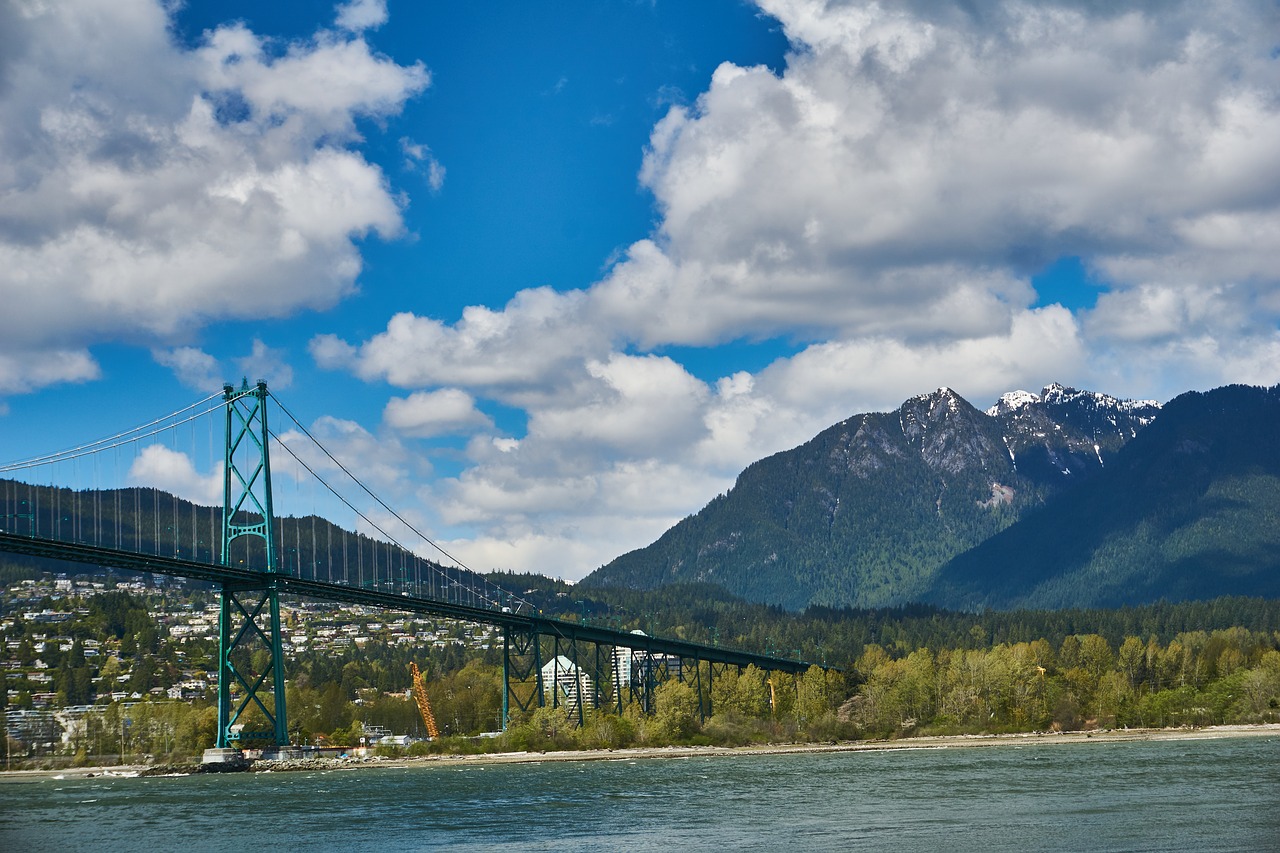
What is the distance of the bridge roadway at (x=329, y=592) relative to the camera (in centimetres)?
7175

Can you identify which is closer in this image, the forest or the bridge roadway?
the bridge roadway

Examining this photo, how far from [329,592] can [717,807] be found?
1574 inches

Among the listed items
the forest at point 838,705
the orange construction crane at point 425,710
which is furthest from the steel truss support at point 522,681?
the orange construction crane at point 425,710

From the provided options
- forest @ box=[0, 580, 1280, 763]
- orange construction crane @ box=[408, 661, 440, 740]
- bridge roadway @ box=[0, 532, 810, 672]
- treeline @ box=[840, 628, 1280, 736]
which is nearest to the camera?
bridge roadway @ box=[0, 532, 810, 672]

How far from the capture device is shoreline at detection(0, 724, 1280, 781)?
103 meters

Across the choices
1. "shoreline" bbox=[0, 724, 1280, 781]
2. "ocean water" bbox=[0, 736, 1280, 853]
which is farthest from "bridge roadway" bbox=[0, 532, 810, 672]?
"ocean water" bbox=[0, 736, 1280, 853]

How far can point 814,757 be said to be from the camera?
98.6 metres

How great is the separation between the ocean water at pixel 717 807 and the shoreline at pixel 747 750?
41.7ft

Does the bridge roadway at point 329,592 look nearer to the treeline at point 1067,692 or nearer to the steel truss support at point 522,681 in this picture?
the steel truss support at point 522,681

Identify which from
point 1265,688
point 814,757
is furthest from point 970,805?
point 1265,688

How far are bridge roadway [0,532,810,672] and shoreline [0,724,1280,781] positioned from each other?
10752mm

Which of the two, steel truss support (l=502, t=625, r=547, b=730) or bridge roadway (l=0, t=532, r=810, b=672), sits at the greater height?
bridge roadway (l=0, t=532, r=810, b=672)

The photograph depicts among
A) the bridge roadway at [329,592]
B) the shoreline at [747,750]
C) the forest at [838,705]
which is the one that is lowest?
the shoreline at [747,750]

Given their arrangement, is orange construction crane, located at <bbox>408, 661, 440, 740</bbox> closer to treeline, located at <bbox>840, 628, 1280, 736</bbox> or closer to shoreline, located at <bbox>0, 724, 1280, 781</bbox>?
shoreline, located at <bbox>0, 724, 1280, 781</bbox>
